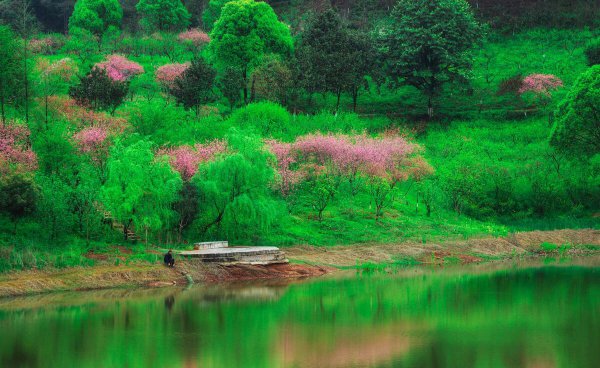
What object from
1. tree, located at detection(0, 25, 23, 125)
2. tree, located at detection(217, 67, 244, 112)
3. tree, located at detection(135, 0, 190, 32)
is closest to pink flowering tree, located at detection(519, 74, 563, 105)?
tree, located at detection(217, 67, 244, 112)

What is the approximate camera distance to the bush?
78375mm

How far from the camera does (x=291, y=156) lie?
239ft

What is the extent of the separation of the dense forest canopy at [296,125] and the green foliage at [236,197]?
15 centimetres

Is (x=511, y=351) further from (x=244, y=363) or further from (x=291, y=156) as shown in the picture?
(x=291, y=156)

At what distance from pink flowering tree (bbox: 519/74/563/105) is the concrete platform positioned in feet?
164

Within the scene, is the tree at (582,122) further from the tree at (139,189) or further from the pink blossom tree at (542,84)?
the tree at (139,189)

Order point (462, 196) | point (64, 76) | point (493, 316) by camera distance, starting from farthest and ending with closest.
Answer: point (64, 76) → point (462, 196) → point (493, 316)

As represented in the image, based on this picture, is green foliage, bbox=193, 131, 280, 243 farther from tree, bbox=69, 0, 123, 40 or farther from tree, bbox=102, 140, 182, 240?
tree, bbox=69, 0, 123, 40

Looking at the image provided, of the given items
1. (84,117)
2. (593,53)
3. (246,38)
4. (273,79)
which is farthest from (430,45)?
(84,117)

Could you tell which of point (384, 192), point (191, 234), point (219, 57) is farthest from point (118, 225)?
point (219, 57)

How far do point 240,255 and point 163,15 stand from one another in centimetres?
7141

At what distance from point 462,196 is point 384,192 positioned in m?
9.96

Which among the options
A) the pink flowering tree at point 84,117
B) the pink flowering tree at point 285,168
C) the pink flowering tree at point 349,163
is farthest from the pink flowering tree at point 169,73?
the pink flowering tree at point 285,168

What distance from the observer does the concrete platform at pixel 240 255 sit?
2168 inches
